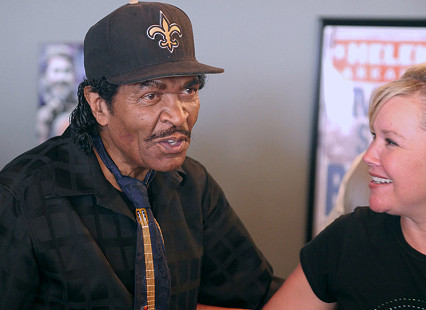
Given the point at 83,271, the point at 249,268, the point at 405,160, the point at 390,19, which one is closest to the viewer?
the point at 405,160

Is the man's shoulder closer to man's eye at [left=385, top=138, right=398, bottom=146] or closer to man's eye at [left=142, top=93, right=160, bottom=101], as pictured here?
man's eye at [left=142, top=93, right=160, bottom=101]

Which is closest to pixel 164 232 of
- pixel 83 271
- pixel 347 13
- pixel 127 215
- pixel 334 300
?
pixel 127 215

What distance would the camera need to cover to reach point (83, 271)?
4.41 feet

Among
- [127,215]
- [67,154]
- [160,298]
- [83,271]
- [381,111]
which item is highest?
[381,111]

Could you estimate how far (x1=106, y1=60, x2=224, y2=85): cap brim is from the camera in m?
1.30

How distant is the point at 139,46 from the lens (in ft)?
4.42

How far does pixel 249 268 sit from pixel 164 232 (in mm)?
351

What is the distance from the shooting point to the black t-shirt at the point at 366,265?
4.13 feet

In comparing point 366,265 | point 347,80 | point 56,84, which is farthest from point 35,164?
point 347,80

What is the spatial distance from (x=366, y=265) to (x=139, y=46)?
0.83 metres

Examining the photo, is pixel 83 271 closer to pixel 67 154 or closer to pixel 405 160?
pixel 67 154

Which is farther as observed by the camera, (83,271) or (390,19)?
(390,19)

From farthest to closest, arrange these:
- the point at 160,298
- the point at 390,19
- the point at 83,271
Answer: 1. the point at 390,19
2. the point at 160,298
3. the point at 83,271

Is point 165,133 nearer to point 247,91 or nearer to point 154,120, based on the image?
point 154,120
